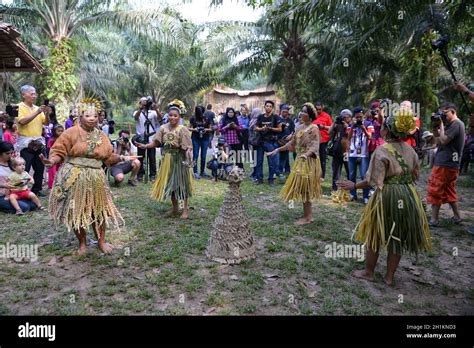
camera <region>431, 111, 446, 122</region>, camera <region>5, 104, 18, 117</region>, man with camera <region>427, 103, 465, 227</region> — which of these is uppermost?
camera <region>431, 111, 446, 122</region>

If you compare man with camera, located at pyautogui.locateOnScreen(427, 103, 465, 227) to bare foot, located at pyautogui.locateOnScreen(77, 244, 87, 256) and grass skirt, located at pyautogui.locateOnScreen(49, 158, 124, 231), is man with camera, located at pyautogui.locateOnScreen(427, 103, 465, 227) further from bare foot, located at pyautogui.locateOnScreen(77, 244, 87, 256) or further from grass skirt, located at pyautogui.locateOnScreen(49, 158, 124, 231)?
bare foot, located at pyautogui.locateOnScreen(77, 244, 87, 256)

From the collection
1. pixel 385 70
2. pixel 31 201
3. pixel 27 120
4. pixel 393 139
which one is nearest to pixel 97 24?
pixel 27 120

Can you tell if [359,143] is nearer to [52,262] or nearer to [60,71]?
[52,262]

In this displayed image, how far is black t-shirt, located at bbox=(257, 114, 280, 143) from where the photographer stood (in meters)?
8.81

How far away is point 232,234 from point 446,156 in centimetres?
362

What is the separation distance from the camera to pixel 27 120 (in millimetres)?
6262

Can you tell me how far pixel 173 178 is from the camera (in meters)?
5.67

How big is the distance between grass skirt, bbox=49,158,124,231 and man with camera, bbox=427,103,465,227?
15.6ft

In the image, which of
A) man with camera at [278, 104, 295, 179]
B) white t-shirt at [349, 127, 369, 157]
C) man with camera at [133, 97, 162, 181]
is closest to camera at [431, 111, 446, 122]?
white t-shirt at [349, 127, 369, 157]

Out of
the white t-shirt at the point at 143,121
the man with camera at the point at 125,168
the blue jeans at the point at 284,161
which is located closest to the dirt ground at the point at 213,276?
the man with camera at the point at 125,168

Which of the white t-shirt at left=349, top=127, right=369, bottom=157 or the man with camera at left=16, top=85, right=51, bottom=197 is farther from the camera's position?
the white t-shirt at left=349, top=127, right=369, bottom=157

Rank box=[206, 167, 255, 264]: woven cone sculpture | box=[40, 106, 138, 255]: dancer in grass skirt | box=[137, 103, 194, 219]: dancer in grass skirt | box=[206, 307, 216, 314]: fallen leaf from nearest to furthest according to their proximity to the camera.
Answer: box=[206, 307, 216, 314]: fallen leaf, box=[40, 106, 138, 255]: dancer in grass skirt, box=[206, 167, 255, 264]: woven cone sculpture, box=[137, 103, 194, 219]: dancer in grass skirt

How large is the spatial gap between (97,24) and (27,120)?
698 centimetres

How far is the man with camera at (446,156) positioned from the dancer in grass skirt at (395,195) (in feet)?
7.35
